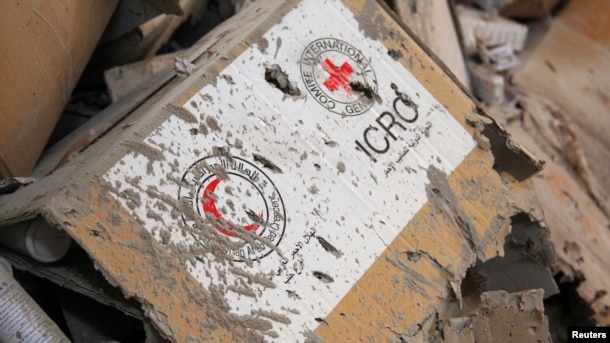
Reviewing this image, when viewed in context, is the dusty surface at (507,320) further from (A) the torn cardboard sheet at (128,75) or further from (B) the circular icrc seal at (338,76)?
(A) the torn cardboard sheet at (128,75)

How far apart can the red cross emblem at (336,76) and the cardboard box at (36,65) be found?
49 cm

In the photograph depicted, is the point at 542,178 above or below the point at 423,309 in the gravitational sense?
above

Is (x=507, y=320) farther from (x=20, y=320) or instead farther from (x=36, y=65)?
(x=36, y=65)

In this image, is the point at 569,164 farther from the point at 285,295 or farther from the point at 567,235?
the point at 285,295

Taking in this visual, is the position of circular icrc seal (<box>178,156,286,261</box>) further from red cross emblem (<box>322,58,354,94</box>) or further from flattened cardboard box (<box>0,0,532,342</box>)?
red cross emblem (<box>322,58,354,94</box>)

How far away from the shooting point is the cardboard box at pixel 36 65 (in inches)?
43.1

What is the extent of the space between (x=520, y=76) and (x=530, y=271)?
46.9 inches

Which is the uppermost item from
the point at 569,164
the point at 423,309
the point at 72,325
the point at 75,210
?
the point at 569,164

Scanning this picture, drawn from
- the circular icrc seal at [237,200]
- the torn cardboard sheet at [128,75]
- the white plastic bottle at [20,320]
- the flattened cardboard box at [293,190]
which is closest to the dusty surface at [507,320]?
the flattened cardboard box at [293,190]

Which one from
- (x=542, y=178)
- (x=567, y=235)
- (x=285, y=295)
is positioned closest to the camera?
(x=285, y=295)

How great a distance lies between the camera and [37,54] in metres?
1.13

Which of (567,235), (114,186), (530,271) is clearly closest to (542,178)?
(567,235)

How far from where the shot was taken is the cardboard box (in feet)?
3.59

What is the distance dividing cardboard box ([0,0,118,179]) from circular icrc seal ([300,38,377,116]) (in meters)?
0.46
